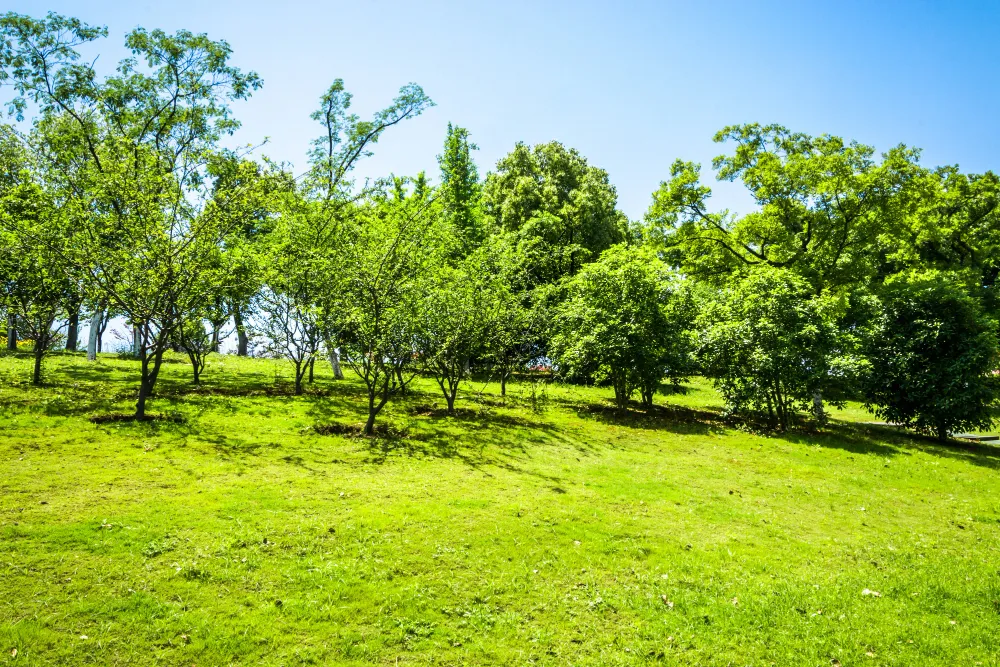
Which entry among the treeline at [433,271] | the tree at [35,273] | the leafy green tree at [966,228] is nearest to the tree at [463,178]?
the treeline at [433,271]

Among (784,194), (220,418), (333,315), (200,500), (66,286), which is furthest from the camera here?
(784,194)

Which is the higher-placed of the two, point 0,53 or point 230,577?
point 0,53

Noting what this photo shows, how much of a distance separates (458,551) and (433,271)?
12.3 meters

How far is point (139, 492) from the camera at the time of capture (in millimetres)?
9484

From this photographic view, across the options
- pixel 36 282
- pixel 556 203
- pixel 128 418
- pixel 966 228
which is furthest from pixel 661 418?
pixel 966 228

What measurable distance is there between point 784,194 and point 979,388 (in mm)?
12820

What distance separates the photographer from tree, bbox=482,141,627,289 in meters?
37.2

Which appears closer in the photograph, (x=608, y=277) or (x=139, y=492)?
(x=139, y=492)

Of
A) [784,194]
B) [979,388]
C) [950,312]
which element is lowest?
[979,388]

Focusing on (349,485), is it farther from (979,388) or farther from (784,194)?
(784,194)

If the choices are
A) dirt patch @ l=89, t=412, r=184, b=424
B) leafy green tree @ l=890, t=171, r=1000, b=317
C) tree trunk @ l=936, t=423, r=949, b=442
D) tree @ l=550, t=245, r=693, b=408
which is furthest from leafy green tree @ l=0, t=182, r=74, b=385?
leafy green tree @ l=890, t=171, r=1000, b=317

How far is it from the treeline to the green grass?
3506 mm

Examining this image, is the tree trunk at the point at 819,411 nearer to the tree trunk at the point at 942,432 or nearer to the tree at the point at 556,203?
the tree trunk at the point at 942,432

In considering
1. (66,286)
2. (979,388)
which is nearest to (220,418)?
(66,286)
